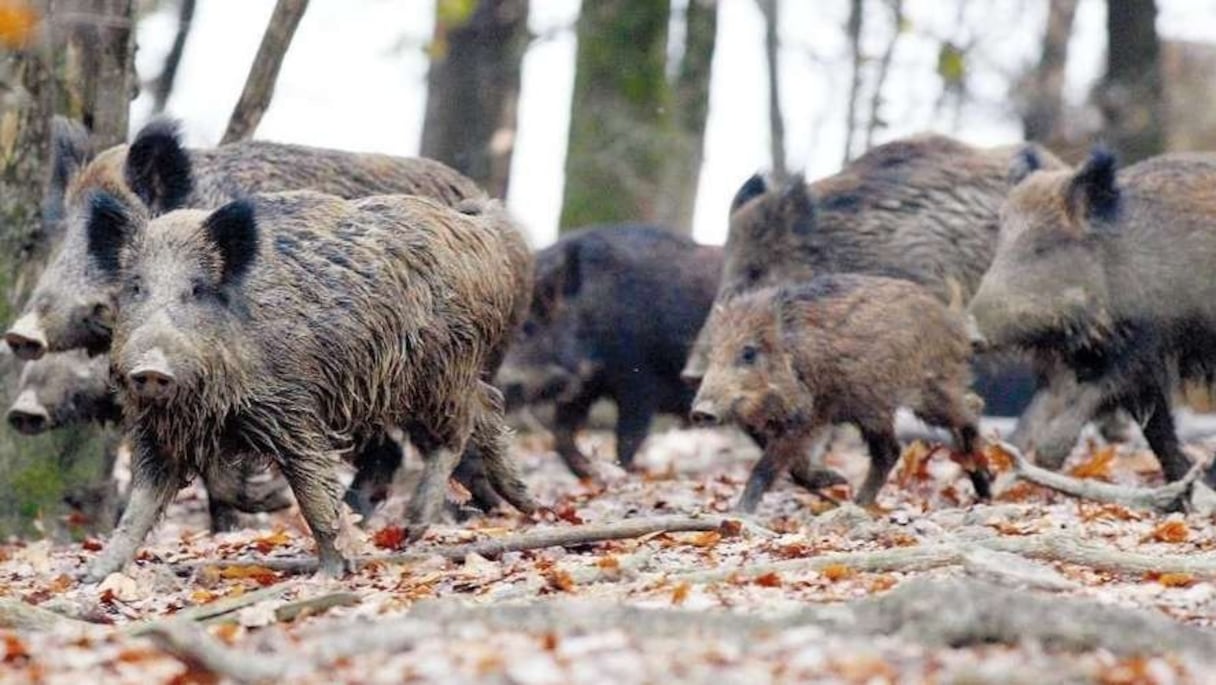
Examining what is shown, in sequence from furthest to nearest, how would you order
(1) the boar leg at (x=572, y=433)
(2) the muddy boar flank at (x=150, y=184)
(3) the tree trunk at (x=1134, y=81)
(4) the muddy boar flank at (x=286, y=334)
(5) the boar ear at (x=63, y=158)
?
(3) the tree trunk at (x=1134, y=81)
(1) the boar leg at (x=572, y=433)
(5) the boar ear at (x=63, y=158)
(2) the muddy boar flank at (x=150, y=184)
(4) the muddy boar flank at (x=286, y=334)

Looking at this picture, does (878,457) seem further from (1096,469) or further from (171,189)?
(171,189)

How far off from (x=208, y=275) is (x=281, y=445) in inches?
26.2

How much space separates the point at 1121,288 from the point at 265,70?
4.45 metres

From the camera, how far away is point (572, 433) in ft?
43.3

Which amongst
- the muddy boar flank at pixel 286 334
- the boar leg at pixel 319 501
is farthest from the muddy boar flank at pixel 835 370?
the boar leg at pixel 319 501

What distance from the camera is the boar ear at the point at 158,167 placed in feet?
31.2

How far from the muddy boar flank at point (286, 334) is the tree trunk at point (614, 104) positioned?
8.48 m

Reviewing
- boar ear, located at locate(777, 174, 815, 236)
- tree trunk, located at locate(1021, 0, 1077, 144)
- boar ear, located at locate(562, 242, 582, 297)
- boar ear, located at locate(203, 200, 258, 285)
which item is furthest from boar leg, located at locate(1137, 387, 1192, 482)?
tree trunk, located at locate(1021, 0, 1077, 144)

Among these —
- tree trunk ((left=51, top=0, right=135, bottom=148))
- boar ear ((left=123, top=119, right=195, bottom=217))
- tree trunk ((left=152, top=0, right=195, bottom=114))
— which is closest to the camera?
boar ear ((left=123, top=119, right=195, bottom=217))

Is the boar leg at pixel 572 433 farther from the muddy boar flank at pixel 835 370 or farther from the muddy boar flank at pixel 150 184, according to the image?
the muddy boar flank at pixel 150 184

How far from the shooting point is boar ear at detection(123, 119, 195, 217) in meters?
9.50

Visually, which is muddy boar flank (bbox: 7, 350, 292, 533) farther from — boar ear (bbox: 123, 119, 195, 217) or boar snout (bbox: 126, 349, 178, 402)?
boar snout (bbox: 126, 349, 178, 402)

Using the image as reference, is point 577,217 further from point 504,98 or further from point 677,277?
point 677,277

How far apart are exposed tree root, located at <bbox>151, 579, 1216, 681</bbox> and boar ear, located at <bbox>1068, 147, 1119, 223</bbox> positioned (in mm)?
5337
